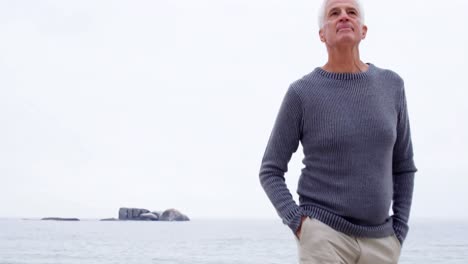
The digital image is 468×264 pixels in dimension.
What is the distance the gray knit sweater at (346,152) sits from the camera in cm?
254

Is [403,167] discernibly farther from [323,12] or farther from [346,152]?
[323,12]

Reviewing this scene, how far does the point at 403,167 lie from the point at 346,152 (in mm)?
336

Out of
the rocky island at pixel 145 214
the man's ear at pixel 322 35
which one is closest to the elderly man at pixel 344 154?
the man's ear at pixel 322 35

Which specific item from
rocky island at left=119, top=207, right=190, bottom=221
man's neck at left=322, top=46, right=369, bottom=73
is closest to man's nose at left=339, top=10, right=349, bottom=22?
man's neck at left=322, top=46, right=369, bottom=73

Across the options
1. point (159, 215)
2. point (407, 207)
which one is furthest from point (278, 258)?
point (159, 215)

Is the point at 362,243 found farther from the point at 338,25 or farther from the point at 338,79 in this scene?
the point at 338,25

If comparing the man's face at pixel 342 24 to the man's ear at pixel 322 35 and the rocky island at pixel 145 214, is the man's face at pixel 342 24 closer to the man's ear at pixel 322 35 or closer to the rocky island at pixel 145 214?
the man's ear at pixel 322 35

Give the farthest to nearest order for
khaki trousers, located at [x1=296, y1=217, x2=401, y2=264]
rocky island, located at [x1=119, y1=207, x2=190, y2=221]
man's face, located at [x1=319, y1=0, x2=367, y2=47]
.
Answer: rocky island, located at [x1=119, y1=207, x2=190, y2=221], man's face, located at [x1=319, y1=0, x2=367, y2=47], khaki trousers, located at [x1=296, y1=217, x2=401, y2=264]

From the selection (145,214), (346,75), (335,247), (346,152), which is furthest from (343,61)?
(145,214)

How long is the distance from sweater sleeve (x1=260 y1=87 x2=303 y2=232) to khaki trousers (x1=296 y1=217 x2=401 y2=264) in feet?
0.44

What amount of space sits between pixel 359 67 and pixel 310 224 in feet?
1.99

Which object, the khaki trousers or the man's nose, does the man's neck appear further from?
Answer: the khaki trousers

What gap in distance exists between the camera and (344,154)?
8.37ft

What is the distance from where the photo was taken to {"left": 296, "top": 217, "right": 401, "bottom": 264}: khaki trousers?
2.49m
